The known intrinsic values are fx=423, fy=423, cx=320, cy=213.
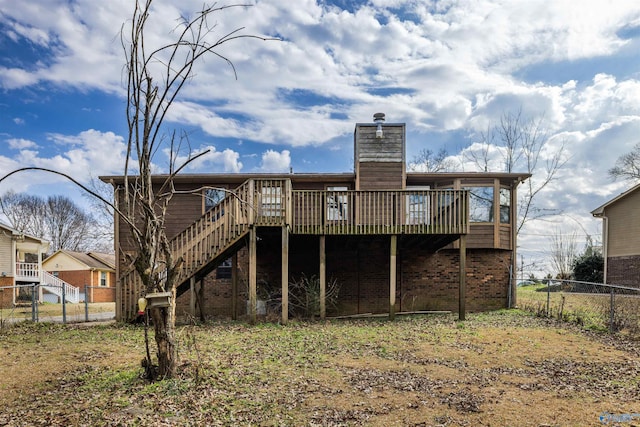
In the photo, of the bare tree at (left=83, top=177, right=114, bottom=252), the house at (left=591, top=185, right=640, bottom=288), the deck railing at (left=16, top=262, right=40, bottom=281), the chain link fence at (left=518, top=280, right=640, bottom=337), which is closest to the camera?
the chain link fence at (left=518, top=280, right=640, bottom=337)

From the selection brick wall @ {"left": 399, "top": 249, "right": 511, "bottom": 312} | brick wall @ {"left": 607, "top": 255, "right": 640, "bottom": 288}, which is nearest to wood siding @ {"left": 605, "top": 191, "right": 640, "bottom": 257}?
brick wall @ {"left": 607, "top": 255, "right": 640, "bottom": 288}

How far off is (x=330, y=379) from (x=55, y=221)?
45849mm

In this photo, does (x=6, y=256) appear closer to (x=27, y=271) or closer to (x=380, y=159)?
(x=27, y=271)

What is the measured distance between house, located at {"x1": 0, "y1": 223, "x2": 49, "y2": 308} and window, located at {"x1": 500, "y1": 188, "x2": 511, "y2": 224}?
2001 cm

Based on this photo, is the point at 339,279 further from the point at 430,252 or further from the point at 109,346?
the point at 109,346

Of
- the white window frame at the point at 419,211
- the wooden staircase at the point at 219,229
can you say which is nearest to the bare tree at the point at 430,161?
the white window frame at the point at 419,211

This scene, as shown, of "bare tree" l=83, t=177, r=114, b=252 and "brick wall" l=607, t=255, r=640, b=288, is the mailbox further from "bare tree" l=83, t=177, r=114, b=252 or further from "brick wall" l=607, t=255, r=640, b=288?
"brick wall" l=607, t=255, r=640, b=288

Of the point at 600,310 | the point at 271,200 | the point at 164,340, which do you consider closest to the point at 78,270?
the point at 271,200

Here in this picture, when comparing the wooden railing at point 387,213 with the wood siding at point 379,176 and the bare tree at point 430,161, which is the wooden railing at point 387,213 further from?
the bare tree at point 430,161

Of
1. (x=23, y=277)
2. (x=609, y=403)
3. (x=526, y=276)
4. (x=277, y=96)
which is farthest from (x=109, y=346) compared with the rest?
(x=526, y=276)

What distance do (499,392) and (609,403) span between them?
1.23 m

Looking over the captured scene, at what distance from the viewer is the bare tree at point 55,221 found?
41031mm

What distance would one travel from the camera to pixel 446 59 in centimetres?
1427

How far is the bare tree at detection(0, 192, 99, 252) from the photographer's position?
1615 inches
